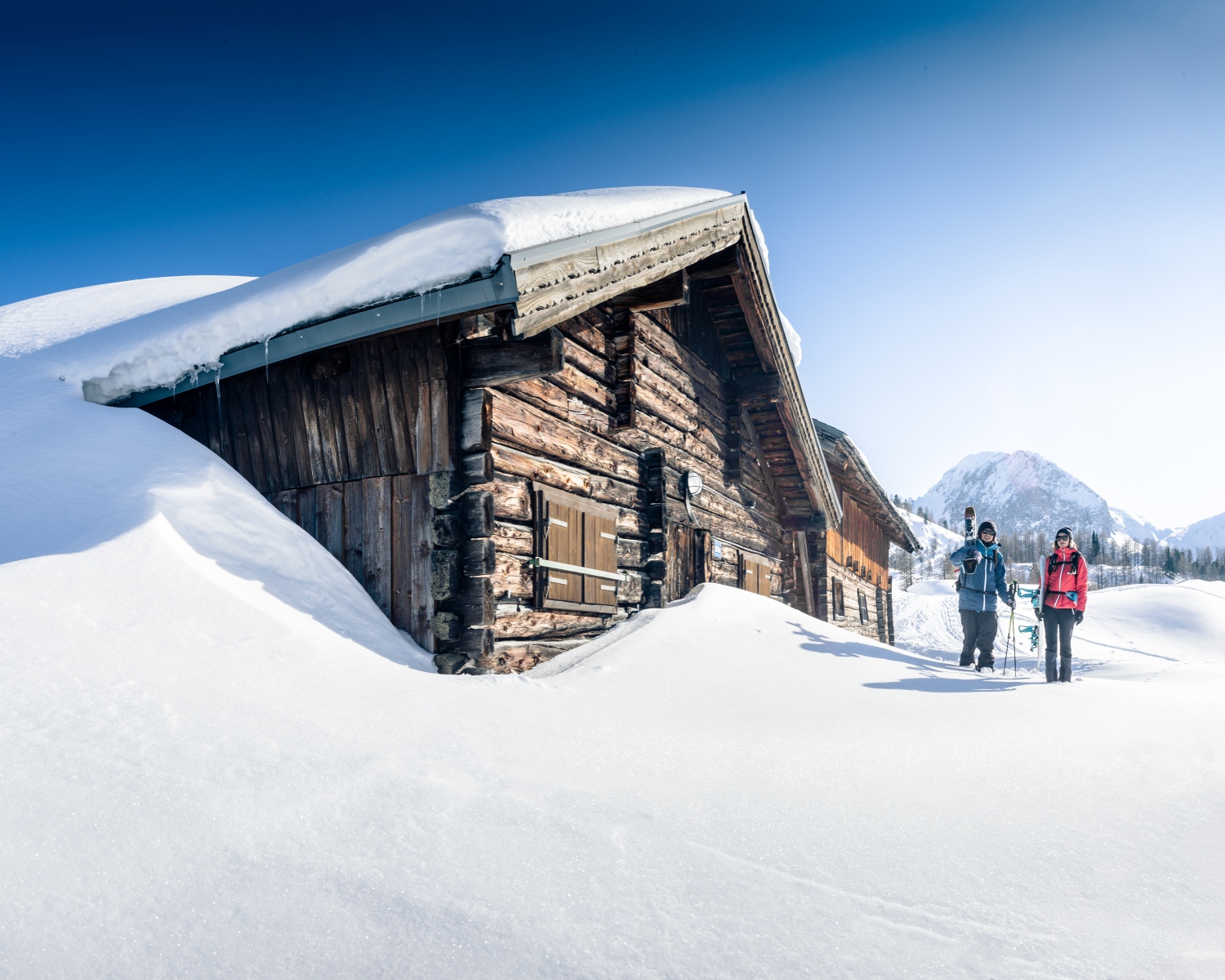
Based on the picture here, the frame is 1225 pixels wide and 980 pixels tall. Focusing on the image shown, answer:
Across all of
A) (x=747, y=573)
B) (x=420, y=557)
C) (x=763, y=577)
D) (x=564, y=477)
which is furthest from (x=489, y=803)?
(x=763, y=577)

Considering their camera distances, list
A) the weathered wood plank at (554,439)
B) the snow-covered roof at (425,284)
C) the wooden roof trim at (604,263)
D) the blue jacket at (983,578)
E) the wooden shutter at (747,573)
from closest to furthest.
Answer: the snow-covered roof at (425,284) → the wooden roof trim at (604,263) → the weathered wood plank at (554,439) → the blue jacket at (983,578) → the wooden shutter at (747,573)

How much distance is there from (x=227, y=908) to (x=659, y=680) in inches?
114

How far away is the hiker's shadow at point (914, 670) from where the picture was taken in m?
5.30

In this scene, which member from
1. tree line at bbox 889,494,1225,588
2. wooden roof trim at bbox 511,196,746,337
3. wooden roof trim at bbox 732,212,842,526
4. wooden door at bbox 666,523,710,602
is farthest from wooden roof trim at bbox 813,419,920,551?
tree line at bbox 889,494,1225,588

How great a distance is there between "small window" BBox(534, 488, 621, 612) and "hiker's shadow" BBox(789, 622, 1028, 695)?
182cm

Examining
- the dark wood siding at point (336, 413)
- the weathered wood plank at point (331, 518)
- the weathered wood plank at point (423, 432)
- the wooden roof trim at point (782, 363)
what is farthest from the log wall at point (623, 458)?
the weathered wood plank at point (331, 518)

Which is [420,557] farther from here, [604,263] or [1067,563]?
[1067,563]

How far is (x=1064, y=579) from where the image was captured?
6.79 m

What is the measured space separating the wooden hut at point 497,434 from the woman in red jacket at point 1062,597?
3729 mm

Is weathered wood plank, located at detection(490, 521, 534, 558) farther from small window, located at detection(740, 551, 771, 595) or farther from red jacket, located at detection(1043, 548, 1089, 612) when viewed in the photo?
small window, located at detection(740, 551, 771, 595)

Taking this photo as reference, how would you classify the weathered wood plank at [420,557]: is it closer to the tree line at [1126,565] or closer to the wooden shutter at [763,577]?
the wooden shutter at [763,577]

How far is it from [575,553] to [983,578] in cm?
475

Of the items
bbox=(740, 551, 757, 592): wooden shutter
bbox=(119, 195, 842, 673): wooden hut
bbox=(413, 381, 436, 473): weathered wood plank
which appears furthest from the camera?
bbox=(740, 551, 757, 592): wooden shutter

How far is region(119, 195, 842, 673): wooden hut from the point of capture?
4945mm
